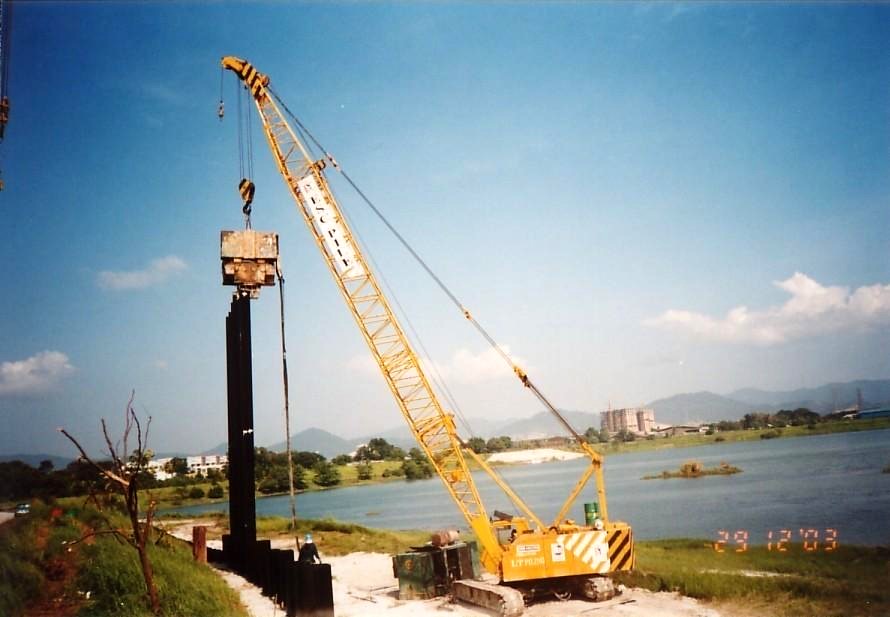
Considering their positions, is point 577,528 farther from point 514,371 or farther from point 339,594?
point 339,594

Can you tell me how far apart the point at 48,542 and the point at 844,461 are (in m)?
58.8

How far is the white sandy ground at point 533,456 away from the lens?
427ft

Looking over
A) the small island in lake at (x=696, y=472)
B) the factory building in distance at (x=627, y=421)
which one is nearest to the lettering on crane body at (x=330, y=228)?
the small island in lake at (x=696, y=472)

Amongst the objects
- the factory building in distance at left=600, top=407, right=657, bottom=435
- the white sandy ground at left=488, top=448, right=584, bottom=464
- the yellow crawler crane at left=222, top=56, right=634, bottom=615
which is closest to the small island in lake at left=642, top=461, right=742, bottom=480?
the yellow crawler crane at left=222, top=56, right=634, bottom=615

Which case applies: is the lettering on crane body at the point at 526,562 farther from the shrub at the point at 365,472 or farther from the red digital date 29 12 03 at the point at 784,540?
the shrub at the point at 365,472

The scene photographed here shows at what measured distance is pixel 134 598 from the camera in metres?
10.6

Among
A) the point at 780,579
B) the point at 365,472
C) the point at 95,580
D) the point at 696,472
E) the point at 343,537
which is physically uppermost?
the point at 95,580

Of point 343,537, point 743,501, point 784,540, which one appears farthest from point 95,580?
point 743,501

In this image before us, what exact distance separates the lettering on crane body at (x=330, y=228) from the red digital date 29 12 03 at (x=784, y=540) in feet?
57.3

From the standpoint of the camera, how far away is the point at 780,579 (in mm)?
15539

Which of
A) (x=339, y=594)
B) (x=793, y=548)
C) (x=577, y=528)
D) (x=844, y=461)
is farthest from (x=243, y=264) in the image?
(x=844, y=461)

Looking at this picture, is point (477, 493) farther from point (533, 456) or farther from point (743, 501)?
point (533, 456)

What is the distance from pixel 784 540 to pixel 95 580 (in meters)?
26.4

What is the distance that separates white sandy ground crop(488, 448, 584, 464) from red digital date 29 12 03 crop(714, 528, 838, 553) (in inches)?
3852
